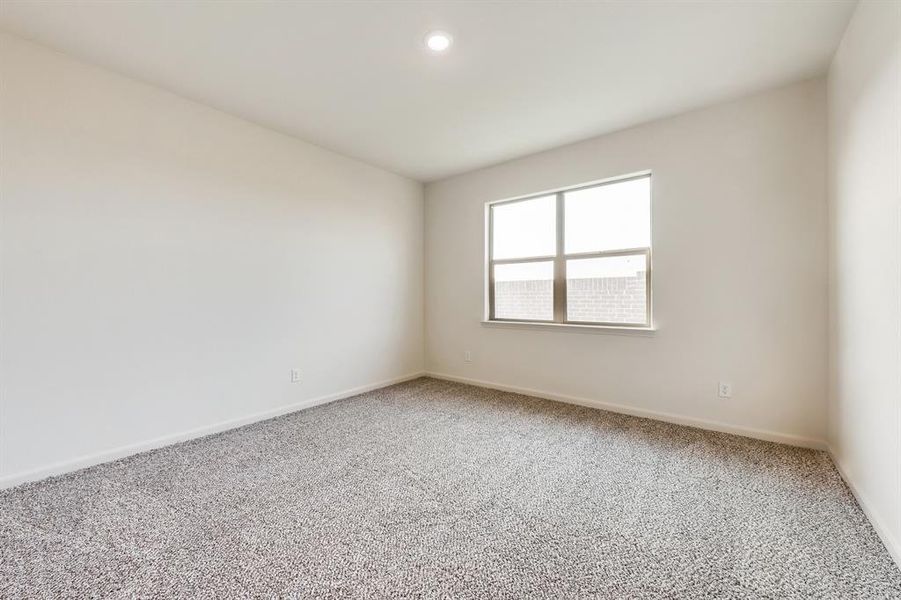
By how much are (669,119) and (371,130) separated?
2.50m

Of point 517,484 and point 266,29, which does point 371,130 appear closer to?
point 266,29

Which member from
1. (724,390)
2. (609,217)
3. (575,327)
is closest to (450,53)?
(609,217)

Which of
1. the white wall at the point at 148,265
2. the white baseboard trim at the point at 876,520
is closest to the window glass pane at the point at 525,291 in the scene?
the white wall at the point at 148,265

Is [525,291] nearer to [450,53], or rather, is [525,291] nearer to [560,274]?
[560,274]

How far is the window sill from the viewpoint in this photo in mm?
3131

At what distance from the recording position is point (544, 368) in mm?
3746

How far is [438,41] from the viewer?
6.81 feet

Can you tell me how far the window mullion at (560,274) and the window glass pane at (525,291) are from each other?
5cm

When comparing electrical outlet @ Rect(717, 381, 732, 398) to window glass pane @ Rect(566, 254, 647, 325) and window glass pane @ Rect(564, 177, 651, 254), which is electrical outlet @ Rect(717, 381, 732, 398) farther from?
window glass pane @ Rect(564, 177, 651, 254)

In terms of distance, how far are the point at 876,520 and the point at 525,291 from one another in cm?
283

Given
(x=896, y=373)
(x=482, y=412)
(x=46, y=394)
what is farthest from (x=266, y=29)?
(x=896, y=373)

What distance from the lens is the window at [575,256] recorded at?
10.7 ft

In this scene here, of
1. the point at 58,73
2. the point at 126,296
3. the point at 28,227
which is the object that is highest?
the point at 58,73

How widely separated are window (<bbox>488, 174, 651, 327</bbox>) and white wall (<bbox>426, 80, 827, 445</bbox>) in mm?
162
